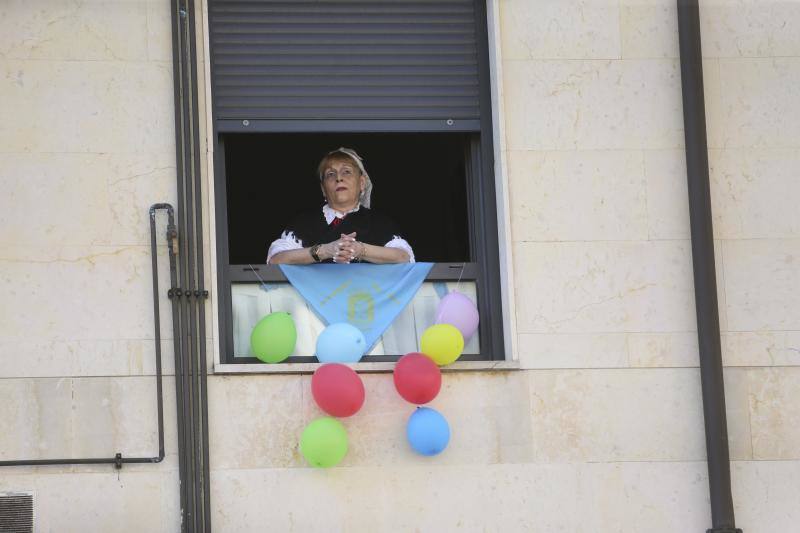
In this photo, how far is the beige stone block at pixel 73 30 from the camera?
25.7ft

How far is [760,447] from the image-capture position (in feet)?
25.4

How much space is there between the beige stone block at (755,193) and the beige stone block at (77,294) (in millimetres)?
3094

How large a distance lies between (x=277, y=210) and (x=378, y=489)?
3992 mm

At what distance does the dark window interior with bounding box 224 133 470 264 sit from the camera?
10227 mm

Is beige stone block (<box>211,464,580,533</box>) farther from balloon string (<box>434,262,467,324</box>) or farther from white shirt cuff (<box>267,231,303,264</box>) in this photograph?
white shirt cuff (<box>267,231,303,264</box>)

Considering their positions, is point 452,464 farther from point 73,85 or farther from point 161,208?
point 73,85

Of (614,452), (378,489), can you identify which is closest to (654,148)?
(614,452)

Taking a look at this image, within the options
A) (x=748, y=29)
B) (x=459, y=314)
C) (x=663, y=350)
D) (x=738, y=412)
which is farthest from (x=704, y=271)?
(x=748, y=29)

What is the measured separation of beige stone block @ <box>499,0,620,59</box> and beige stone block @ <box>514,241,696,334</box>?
3.63 feet

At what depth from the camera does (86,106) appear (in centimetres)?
779

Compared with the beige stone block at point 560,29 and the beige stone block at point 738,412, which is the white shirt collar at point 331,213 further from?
A: the beige stone block at point 738,412

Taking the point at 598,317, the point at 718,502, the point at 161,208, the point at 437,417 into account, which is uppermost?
the point at 161,208

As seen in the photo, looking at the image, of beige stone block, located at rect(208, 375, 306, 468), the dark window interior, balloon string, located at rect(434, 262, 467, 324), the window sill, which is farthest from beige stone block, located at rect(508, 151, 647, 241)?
the dark window interior

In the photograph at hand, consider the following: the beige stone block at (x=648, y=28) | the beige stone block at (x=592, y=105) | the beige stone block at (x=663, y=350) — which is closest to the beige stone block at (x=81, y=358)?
the beige stone block at (x=592, y=105)
